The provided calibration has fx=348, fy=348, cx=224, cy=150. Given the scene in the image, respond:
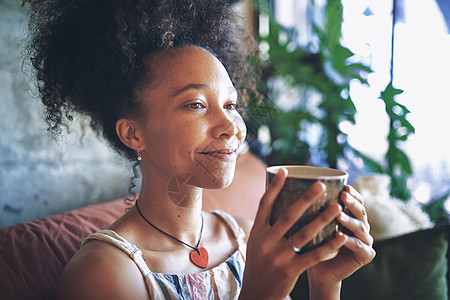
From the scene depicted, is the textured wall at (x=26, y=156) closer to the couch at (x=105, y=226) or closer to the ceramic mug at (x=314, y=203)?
the couch at (x=105, y=226)

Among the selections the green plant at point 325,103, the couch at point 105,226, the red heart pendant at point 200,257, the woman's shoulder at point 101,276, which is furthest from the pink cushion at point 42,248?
the green plant at point 325,103

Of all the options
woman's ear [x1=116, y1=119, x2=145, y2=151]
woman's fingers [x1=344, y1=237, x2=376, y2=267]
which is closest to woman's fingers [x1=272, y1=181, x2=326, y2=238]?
woman's fingers [x1=344, y1=237, x2=376, y2=267]

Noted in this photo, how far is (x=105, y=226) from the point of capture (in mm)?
1218

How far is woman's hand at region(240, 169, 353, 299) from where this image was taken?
60cm

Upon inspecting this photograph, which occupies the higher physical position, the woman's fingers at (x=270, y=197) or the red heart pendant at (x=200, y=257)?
the woman's fingers at (x=270, y=197)

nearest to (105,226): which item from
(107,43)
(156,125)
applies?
(156,125)

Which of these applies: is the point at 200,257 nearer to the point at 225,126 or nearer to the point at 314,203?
the point at 225,126

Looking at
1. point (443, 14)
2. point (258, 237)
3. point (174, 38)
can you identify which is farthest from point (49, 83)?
point (443, 14)

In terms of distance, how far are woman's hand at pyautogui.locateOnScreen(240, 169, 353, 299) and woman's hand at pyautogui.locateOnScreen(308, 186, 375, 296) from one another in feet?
0.16

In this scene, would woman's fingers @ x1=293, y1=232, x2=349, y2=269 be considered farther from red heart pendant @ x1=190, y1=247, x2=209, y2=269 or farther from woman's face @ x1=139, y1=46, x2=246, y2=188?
red heart pendant @ x1=190, y1=247, x2=209, y2=269

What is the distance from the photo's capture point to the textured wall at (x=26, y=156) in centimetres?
142

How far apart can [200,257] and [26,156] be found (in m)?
0.96

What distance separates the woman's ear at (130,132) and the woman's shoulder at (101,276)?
0.91ft

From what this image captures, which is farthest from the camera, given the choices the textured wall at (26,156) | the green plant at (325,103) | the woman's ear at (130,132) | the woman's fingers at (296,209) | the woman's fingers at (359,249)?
the green plant at (325,103)
